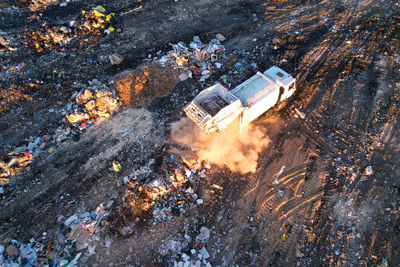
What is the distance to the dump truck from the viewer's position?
8.12 m

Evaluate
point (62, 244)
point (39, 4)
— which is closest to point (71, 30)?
point (39, 4)

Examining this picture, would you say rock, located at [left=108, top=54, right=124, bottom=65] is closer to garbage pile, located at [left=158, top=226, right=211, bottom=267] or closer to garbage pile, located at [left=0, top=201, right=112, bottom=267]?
garbage pile, located at [left=0, top=201, right=112, bottom=267]

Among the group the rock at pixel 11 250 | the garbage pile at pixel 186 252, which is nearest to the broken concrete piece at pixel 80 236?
the rock at pixel 11 250

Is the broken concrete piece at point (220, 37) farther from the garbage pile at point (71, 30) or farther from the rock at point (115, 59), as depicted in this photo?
the garbage pile at point (71, 30)

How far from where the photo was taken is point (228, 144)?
8.97 meters

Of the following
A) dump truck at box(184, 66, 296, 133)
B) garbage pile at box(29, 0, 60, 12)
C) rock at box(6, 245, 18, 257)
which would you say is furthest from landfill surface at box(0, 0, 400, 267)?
dump truck at box(184, 66, 296, 133)

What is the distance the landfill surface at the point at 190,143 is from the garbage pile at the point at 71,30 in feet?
0.22

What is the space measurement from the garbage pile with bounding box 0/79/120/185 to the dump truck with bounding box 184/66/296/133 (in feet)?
11.8

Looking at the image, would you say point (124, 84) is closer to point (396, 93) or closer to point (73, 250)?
point (73, 250)

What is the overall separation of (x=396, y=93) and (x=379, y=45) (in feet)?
9.85

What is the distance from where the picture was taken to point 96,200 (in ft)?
25.9

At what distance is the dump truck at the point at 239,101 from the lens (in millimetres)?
8117

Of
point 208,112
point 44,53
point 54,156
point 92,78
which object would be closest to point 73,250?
point 54,156

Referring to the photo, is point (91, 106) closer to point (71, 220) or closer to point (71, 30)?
point (71, 220)
